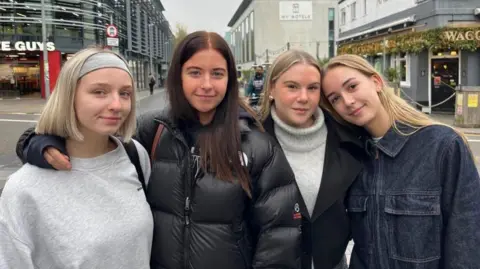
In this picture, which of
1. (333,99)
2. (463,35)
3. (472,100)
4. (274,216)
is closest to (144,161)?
(274,216)

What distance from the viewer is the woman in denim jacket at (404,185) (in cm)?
201

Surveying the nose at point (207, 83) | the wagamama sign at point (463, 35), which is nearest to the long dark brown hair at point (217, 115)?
the nose at point (207, 83)

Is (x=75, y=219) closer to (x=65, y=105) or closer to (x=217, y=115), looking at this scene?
(x=65, y=105)

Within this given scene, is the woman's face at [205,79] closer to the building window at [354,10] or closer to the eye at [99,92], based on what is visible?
the eye at [99,92]

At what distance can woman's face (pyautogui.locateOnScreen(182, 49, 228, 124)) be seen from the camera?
216 centimetres

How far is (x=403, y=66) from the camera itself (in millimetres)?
21812

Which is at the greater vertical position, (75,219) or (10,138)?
(75,219)

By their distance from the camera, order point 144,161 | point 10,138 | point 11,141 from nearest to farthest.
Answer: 1. point 144,161
2. point 11,141
3. point 10,138

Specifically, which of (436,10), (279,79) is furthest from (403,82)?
(279,79)

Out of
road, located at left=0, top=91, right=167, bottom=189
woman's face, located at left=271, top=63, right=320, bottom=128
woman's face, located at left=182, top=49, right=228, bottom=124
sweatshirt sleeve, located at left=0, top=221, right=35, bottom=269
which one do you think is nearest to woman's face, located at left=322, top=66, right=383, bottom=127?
woman's face, located at left=271, top=63, right=320, bottom=128

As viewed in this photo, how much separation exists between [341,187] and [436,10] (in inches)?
709

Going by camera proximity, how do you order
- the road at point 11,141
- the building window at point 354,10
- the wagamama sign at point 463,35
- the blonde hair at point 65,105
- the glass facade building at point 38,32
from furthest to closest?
the building window at point 354,10, the glass facade building at point 38,32, the wagamama sign at point 463,35, the road at point 11,141, the blonde hair at point 65,105

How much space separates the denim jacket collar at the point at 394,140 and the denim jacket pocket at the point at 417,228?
0.23m

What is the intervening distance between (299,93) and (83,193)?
125cm
